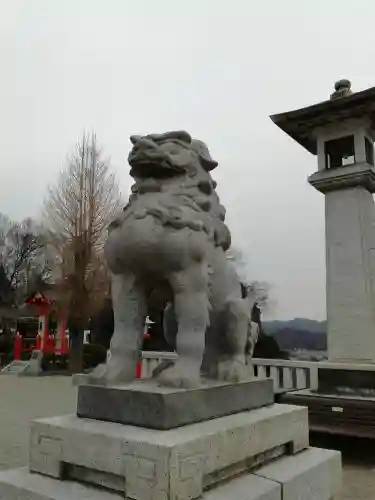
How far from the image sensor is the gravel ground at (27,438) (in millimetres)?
3546

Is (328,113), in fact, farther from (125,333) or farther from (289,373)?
(125,333)

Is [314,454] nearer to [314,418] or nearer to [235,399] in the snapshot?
[235,399]

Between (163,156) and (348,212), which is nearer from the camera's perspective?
(163,156)

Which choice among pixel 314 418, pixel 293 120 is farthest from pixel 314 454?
pixel 293 120

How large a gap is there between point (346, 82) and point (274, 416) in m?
4.19

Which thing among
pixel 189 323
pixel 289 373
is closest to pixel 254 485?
pixel 189 323

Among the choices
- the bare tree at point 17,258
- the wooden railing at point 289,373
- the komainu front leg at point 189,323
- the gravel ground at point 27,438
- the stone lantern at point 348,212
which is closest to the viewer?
the komainu front leg at point 189,323

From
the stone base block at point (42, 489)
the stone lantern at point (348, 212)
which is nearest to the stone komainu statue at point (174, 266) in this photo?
the stone base block at point (42, 489)

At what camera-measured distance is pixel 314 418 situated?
4.29 meters

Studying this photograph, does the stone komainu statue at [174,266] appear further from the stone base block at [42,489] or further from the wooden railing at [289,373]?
the wooden railing at [289,373]

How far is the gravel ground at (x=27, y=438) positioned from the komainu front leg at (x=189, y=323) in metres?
2.03

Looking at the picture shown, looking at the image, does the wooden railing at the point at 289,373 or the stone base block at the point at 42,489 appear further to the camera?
the wooden railing at the point at 289,373

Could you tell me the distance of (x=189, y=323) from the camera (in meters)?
1.97

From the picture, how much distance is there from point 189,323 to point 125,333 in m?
0.30
